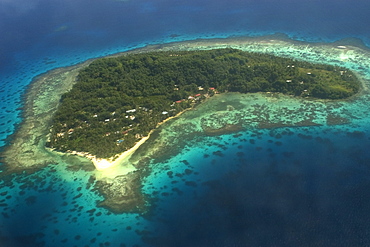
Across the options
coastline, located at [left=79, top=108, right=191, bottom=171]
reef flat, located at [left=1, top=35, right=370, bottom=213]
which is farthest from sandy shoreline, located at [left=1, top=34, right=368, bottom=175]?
reef flat, located at [left=1, top=35, right=370, bottom=213]

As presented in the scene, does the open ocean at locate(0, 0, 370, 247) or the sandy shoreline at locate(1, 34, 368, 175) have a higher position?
the sandy shoreline at locate(1, 34, 368, 175)

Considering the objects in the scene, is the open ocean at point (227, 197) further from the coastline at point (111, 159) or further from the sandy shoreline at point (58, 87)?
the coastline at point (111, 159)

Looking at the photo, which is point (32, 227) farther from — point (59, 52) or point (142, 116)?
point (59, 52)

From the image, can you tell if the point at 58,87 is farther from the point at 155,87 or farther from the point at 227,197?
the point at 227,197

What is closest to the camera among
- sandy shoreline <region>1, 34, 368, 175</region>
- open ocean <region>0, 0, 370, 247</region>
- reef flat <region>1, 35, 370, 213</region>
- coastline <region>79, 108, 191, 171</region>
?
open ocean <region>0, 0, 370, 247</region>

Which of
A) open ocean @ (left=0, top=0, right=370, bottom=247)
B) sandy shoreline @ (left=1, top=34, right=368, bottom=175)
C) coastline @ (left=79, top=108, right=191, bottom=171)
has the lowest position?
open ocean @ (left=0, top=0, right=370, bottom=247)

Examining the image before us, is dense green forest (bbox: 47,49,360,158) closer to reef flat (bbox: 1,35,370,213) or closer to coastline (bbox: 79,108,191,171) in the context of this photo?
coastline (bbox: 79,108,191,171)

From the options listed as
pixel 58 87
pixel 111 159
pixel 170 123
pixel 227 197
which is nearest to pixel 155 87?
pixel 170 123
